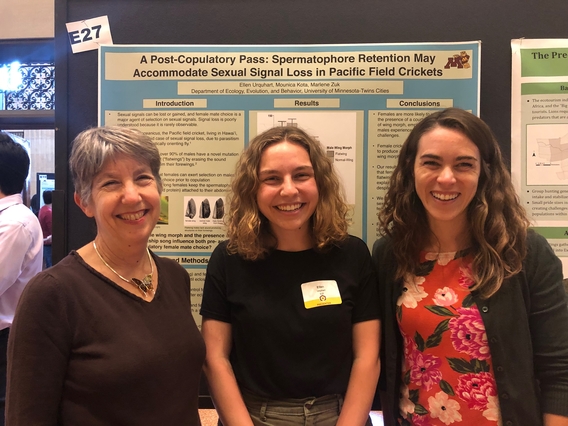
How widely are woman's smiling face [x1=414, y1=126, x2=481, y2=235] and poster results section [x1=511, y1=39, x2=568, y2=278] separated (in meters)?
0.65

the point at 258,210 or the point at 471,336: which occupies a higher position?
the point at 258,210

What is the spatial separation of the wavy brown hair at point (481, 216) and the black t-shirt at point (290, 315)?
0.19 m

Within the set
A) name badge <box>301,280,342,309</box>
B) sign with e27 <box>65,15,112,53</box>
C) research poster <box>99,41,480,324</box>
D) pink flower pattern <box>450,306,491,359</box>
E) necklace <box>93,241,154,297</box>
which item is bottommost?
pink flower pattern <box>450,306,491,359</box>

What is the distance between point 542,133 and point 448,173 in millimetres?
836

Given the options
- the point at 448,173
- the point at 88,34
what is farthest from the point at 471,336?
the point at 88,34

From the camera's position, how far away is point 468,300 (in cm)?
122

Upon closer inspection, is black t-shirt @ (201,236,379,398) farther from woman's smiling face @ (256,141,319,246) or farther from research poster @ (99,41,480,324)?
research poster @ (99,41,480,324)

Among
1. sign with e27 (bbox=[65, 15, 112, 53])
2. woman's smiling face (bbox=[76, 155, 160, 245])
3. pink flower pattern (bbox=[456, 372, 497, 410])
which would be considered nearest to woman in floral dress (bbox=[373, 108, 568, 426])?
pink flower pattern (bbox=[456, 372, 497, 410])

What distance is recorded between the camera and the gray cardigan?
1169 millimetres

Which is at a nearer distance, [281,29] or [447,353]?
[447,353]

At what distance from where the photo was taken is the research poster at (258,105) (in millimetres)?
1729

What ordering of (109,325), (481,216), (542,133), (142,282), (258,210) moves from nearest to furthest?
(109,325) → (142,282) → (481,216) → (258,210) → (542,133)

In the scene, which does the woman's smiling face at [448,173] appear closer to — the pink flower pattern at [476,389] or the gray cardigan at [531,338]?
the gray cardigan at [531,338]

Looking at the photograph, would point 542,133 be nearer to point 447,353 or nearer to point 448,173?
point 448,173
